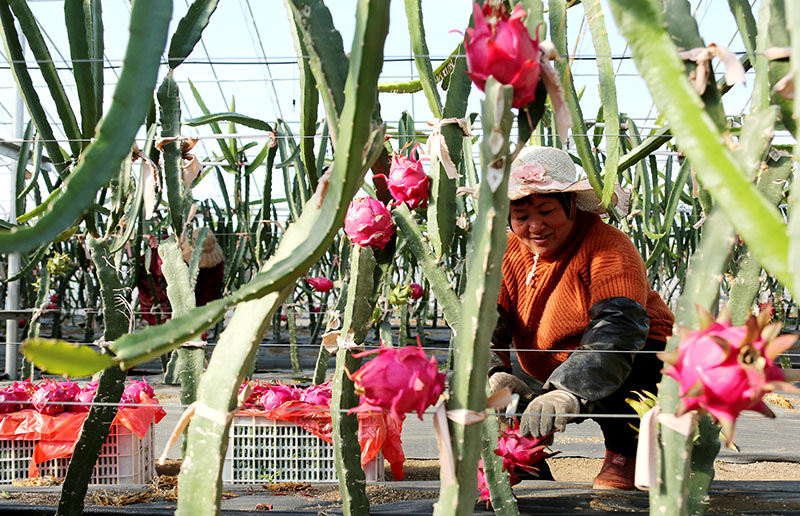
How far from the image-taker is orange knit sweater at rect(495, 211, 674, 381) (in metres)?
1.27

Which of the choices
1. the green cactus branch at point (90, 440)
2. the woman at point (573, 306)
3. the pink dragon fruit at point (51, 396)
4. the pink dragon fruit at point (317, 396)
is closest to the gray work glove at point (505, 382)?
the woman at point (573, 306)

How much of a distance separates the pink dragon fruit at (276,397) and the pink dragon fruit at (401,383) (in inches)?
44.1

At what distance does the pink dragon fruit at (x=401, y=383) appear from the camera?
0.54 metres

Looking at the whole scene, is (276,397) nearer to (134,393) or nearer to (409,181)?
(134,393)

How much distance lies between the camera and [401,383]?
547 millimetres

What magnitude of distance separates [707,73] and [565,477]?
1649 millimetres

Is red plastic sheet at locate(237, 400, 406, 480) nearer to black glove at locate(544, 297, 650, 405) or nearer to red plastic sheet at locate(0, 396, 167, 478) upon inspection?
red plastic sheet at locate(0, 396, 167, 478)

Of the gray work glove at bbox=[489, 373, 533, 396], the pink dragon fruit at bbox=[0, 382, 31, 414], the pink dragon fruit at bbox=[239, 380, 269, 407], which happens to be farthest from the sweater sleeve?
the pink dragon fruit at bbox=[0, 382, 31, 414]

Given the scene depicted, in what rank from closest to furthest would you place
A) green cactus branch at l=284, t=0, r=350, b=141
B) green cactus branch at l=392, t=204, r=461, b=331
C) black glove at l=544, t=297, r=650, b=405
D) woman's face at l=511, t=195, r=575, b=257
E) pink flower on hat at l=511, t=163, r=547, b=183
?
1. green cactus branch at l=284, t=0, r=350, b=141
2. green cactus branch at l=392, t=204, r=461, b=331
3. black glove at l=544, t=297, r=650, b=405
4. pink flower on hat at l=511, t=163, r=547, b=183
5. woman's face at l=511, t=195, r=575, b=257

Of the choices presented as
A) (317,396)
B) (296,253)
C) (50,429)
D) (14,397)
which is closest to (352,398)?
(296,253)

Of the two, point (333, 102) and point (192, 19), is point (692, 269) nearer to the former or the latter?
point (333, 102)

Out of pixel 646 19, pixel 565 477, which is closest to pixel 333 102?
pixel 646 19

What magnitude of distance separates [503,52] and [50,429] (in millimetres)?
1462

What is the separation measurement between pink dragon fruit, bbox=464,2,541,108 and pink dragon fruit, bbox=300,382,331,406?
1200 mm
